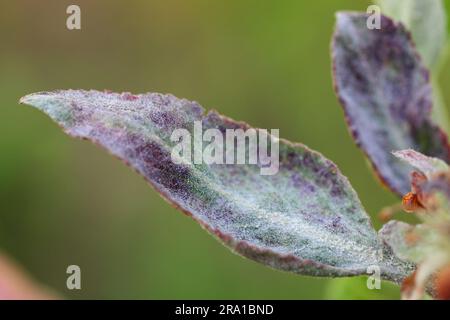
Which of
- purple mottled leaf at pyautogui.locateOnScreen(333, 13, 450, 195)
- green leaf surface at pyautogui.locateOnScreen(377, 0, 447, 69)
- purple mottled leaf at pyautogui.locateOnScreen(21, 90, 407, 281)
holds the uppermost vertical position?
green leaf surface at pyautogui.locateOnScreen(377, 0, 447, 69)

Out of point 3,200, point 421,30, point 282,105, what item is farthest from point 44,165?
point 421,30

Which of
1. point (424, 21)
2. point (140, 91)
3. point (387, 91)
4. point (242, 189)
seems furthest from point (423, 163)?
point (140, 91)

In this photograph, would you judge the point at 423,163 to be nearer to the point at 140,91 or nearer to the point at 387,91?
the point at 387,91

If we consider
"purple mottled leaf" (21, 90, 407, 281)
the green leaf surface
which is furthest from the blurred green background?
"purple mottled leaf" (21, 90, 407, 281)

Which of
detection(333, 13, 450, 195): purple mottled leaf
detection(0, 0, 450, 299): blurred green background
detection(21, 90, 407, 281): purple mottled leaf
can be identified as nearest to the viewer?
detection(21, 90, 407, 281): purple mottled leaf

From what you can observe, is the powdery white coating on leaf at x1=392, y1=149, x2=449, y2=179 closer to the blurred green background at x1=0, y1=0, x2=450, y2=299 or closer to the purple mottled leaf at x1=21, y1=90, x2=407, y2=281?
the purple mottled leaf at x1=21, y1=90, x2=407, y2=281

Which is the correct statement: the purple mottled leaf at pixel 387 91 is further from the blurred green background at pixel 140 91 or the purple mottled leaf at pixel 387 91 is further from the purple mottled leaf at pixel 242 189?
the blurred green background at pixel 140 91

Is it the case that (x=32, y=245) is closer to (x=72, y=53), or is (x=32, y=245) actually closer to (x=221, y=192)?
(x=72, y=53)
